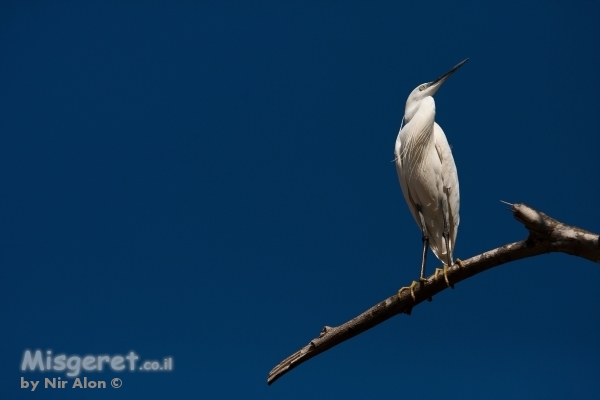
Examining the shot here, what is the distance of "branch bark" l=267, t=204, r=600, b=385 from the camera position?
7.42 ft

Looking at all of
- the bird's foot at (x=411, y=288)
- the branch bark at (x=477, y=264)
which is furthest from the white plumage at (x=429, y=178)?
the branch bark at (x=477, y=264)

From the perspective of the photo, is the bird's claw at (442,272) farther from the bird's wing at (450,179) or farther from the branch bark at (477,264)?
the bird's wing at (450,179)

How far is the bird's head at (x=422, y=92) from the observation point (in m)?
4.09

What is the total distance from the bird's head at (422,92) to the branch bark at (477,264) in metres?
1.38

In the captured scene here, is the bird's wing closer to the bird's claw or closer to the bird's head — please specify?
the bird's head

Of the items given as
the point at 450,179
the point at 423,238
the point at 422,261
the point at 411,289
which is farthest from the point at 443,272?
the point at 450,179

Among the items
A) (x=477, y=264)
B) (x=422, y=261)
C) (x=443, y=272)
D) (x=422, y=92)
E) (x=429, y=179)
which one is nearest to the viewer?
(x=477, y=264)

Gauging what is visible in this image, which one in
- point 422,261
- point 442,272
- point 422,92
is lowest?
point 442,272

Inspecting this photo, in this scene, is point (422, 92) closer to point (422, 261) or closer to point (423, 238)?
point (423, 238)

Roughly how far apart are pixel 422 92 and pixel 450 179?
0.66 m

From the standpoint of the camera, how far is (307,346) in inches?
120

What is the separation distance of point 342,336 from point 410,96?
188 cm

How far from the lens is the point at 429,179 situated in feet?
12.2

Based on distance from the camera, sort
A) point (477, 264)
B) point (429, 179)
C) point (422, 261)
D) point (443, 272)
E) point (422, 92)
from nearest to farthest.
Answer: point (477, 264) → point (443, 272) → point (422, 261) → point (429, 179) → point (422, 92)
